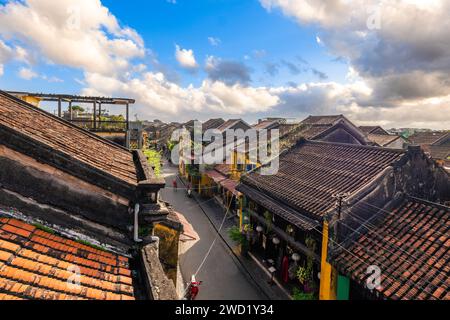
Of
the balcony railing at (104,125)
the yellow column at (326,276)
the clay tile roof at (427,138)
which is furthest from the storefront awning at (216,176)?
the clay tile roof at (427,138)

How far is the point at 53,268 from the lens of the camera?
4.30 metres

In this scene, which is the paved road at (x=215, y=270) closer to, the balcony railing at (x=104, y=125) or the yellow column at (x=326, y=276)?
the yellow column at (x=326, y=276)

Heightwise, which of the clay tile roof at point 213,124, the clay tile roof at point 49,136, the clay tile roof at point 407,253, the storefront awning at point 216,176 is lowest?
the clay tile roof at point 407,253

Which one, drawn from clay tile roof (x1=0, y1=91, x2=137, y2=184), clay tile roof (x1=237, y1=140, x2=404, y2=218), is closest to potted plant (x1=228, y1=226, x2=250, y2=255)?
clay tile roof (x1=237, y1=140, x2=404, y2=218)

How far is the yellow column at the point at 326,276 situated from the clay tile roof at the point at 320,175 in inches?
41.7

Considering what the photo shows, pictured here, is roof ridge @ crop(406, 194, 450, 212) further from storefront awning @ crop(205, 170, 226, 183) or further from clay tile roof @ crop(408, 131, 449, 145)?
clay tile roof @ crop(408, 131, 449, 145)

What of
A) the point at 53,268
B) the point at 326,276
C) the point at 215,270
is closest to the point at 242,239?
the point at 215,270

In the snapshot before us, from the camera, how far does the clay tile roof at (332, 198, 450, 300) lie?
7840mm

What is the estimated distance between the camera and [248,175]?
60.0 ft

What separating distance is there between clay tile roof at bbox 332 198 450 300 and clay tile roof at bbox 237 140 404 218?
180 centimetres

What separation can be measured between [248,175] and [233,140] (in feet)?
49.3

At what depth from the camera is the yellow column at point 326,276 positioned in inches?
397

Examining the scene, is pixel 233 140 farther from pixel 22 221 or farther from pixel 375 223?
pixel 22 221

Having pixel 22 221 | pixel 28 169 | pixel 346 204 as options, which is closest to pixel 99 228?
pixel 22 221
